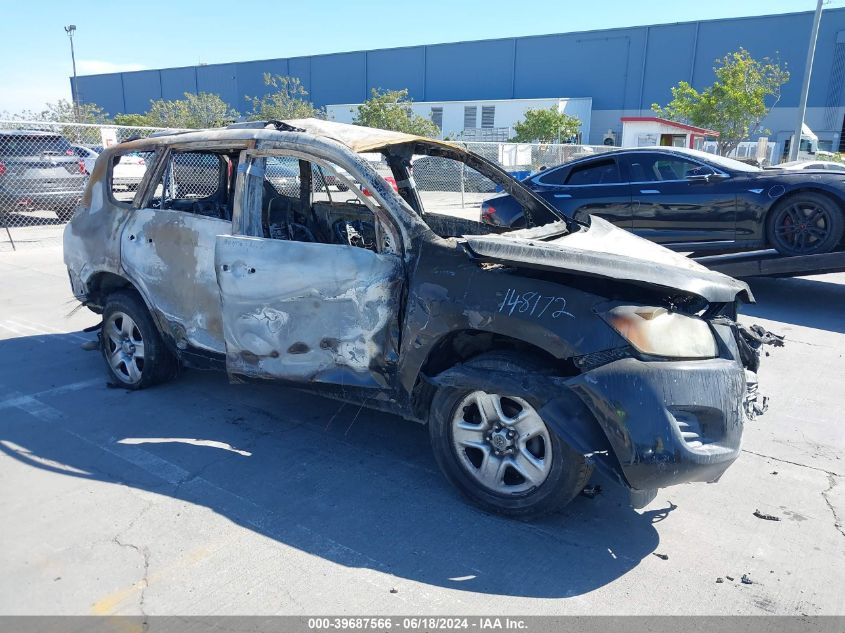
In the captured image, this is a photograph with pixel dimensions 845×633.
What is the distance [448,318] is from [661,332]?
1.03 metres

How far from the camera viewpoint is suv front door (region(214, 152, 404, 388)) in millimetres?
3701

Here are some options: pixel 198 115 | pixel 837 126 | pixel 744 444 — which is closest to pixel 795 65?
pixel 837 126

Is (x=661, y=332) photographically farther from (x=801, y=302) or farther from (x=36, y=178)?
(x=36, y=178)

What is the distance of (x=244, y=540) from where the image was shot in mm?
3219

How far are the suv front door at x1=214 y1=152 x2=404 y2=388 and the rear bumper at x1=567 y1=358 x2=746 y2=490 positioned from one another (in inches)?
47.5

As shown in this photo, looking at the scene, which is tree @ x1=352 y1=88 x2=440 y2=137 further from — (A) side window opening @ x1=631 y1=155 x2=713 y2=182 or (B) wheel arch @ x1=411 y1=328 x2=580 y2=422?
(B) wheel arch @ x1=411 y1=328 x2=580 y2=422

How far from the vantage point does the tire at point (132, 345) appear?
4.95 metres

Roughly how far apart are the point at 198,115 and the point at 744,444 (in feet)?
125

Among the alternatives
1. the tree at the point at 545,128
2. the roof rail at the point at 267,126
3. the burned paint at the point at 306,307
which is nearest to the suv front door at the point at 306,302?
the burned paint at the point at 306,307

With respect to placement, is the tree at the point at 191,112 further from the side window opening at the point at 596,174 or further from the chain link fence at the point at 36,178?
the side window opening at the point at 596,174

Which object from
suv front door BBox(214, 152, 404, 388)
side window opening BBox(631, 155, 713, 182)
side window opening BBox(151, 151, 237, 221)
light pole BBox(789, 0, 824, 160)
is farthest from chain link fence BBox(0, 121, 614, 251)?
light pole BBox(789, 0, 824, 160)

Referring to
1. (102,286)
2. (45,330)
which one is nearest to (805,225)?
(102,286)

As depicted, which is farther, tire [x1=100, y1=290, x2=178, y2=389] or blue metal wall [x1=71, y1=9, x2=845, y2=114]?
blue metal wall [x1=71, y1=9, x2=845, y2=114]

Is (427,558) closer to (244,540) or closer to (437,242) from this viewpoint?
(244,540)
